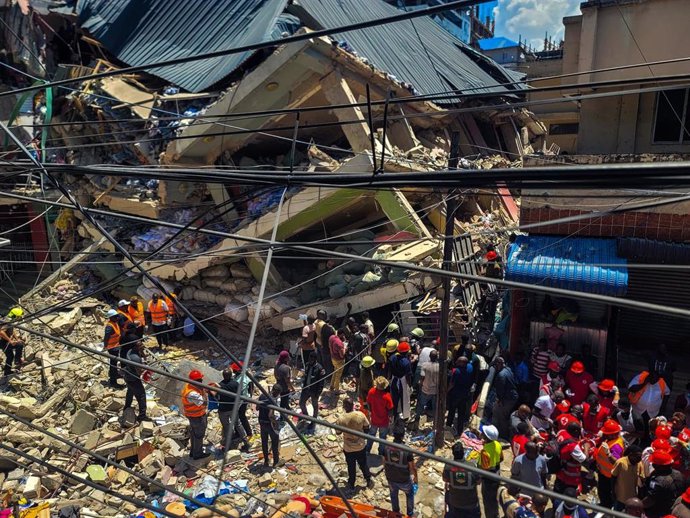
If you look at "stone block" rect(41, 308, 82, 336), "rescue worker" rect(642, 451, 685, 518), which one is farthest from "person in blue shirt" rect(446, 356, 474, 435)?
"stone block" rect(41, 308, 82, 336)

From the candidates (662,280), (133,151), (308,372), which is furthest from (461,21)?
(308,372)

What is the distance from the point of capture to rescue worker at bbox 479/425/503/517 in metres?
6.05

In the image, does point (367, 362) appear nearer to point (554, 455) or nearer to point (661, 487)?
point (554, 455)

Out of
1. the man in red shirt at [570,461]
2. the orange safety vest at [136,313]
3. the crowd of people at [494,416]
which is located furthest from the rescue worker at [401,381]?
the orange safety vest at [136,313]

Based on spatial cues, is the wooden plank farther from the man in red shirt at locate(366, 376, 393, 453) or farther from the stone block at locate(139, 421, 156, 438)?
the stone block at locate(139, 421, 156, 438)

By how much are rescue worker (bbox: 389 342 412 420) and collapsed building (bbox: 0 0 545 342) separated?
5.81 feet

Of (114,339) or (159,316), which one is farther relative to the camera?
(159,316)

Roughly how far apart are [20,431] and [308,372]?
4.42 metres

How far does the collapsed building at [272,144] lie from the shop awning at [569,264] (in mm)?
1697

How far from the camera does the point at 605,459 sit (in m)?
6.16

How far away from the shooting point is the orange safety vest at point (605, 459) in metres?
6.15

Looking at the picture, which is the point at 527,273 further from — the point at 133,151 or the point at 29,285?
the point at 29,285

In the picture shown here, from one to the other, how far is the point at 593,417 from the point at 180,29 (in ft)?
55.4

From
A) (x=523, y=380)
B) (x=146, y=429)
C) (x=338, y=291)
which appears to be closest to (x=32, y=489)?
(x=146, y=429)
